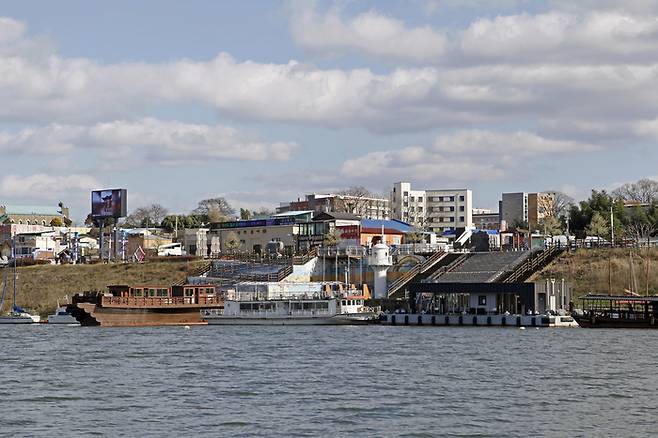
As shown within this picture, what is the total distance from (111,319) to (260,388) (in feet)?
213

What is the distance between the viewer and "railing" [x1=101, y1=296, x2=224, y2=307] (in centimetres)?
11619

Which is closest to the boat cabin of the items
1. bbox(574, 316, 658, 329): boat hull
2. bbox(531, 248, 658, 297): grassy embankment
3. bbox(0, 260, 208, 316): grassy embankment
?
bbox(0, 260, 208, 316): grassy embankment

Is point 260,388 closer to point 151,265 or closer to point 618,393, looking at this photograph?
point 618,393

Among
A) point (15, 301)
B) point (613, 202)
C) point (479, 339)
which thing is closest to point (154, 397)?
point (479, 339)

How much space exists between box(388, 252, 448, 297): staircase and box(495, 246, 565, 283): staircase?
42.0 feet

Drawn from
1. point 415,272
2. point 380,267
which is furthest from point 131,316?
point 415,272

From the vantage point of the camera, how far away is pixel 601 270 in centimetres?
12250

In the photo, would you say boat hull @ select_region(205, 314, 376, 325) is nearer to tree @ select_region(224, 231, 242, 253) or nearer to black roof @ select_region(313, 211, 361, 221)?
black roof @ select_region(313, 211, 361, 221)

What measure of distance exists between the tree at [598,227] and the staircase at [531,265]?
32.9 meters

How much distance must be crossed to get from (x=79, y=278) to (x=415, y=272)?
5593 centimetres

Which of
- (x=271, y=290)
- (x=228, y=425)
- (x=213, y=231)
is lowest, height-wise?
(x=228, y=425)

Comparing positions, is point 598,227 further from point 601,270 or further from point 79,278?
point 79,278

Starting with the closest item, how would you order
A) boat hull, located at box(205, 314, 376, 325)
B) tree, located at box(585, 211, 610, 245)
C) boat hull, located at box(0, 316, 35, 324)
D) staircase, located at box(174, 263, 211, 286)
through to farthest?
boat hull, located at box(205, 314, 376, 325), boat hull, located at box(0, 316, 35, 324), staircase, located at box(174, 263, 211, 286), tree, located at box(585, 211, 610, 245)

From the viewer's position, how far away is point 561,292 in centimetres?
11056
